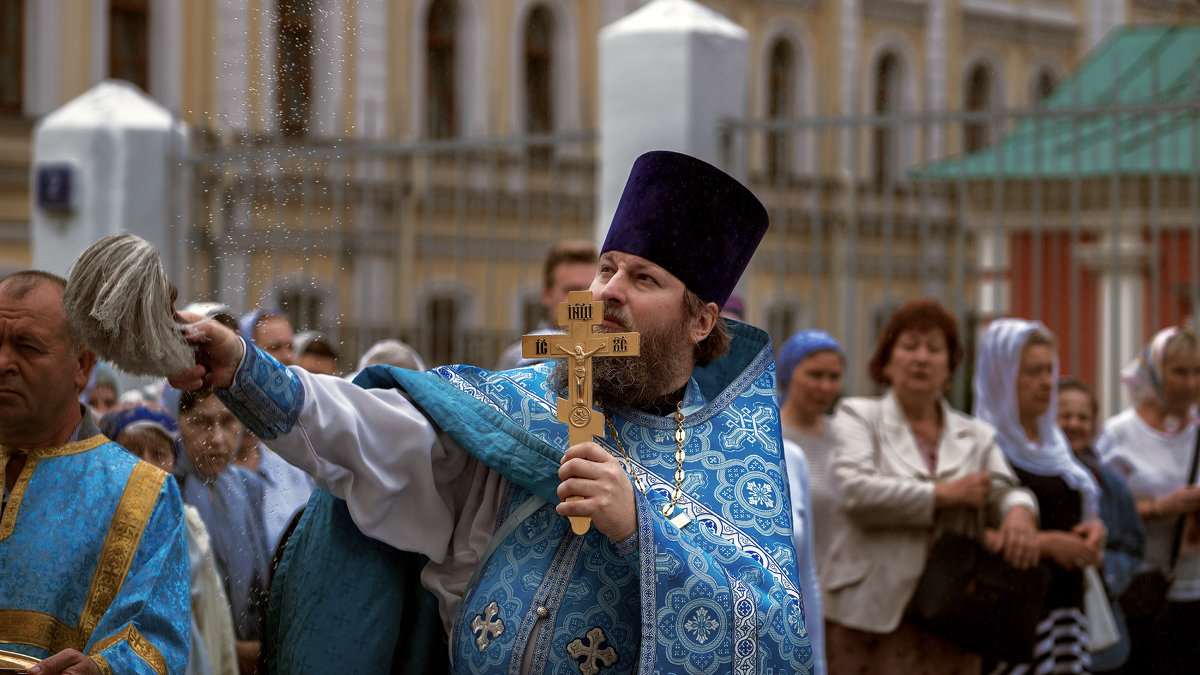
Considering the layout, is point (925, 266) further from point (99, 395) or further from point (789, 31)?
point (789, 31)

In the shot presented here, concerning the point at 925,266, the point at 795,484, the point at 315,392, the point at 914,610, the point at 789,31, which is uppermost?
the point at 789,31

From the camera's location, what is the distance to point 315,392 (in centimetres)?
273

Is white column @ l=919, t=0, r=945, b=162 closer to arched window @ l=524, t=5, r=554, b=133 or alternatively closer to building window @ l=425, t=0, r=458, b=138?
arched window @ l=524, t=5, r=554, b=133

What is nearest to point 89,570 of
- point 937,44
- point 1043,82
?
point 937,44

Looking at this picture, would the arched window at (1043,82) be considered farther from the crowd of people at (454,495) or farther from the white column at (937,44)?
the crowd of people at (454,495)

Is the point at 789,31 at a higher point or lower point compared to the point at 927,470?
higher

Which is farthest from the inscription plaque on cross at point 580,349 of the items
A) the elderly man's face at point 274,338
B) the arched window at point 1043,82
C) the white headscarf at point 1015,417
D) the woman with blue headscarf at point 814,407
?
the arched window at point 1043,82

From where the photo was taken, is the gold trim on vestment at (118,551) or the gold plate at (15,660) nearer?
the gold plate at (15,660)

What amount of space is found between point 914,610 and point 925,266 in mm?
2273

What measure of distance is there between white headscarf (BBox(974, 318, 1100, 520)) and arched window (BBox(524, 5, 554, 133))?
12623mm

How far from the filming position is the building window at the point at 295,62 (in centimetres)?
299

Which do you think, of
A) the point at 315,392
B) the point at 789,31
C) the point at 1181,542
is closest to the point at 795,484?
the point at 1181,542

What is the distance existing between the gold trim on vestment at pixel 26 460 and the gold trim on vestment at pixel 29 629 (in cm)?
14

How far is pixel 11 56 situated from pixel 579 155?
6001mm
